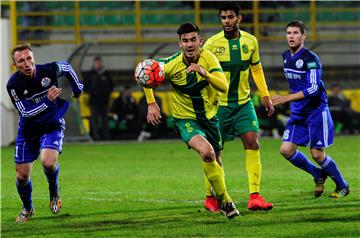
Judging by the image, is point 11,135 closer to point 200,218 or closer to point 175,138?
point 175,138

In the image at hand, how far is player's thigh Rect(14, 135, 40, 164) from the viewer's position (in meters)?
10.6

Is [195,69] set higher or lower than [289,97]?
higher

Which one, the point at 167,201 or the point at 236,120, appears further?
the point at 167,201

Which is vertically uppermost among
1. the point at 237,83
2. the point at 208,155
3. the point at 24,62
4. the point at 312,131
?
the point at 24,62

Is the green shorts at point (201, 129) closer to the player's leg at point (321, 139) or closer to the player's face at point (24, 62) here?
the player's face at point (24, 62)

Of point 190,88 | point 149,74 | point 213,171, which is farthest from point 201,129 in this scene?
point 149,74

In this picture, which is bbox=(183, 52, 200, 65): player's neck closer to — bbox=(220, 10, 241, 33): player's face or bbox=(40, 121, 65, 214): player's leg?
bbox=(220, 10, 241, 33): player's face

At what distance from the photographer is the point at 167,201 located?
1184cm

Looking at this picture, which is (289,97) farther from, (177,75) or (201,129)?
(177,75)

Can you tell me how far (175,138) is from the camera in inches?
1057

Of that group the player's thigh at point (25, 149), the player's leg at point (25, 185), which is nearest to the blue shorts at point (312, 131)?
the player's thigh at point (25, 149)

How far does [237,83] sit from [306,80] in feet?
4.15

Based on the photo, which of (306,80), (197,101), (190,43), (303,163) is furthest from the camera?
(303,163)

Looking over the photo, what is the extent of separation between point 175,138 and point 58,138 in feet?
53.3
